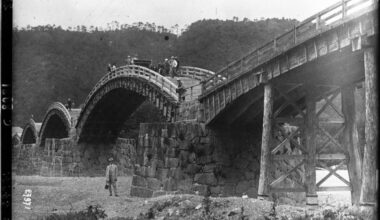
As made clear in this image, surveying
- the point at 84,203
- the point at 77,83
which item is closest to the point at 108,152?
the point at 84,203

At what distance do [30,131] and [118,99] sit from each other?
113ft

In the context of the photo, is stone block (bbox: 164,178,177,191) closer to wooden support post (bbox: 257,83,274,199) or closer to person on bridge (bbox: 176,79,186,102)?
wooden support post (bbox: 257,83,274,199)

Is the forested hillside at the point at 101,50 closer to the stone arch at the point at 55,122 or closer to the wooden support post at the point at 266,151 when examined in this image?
the stone arch at the point at 55,122

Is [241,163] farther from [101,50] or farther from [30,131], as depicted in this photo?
[101,50]

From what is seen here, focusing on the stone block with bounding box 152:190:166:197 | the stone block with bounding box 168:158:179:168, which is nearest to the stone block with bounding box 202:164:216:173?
the stone block with bounding box 168:158:179:168

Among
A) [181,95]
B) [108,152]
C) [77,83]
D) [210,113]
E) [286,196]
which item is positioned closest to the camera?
[210,113]

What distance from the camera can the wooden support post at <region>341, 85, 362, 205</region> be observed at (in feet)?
55.6

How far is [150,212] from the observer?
12891 millimetres

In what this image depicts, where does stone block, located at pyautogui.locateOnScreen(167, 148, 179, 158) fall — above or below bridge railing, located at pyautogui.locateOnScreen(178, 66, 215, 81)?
below

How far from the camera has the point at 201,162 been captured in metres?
21.1

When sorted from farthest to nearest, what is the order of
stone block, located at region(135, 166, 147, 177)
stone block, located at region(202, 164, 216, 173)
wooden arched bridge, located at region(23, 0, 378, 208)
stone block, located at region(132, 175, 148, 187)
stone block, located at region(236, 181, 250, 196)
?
stone block, located at region(135, 166, 147, 177) < stone block, located at region(132, 175, 148, 187) < stone block, located at region(236, 181, 250, 196) < stone block, located at region(202, 164, 216, 173) < wooden arched bridge, located at region(23, 0, 378, 208)

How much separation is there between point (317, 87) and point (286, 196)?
6.80 meters

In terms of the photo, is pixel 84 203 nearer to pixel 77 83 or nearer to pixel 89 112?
pixel 89 112

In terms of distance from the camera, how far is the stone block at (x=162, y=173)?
861 inches
